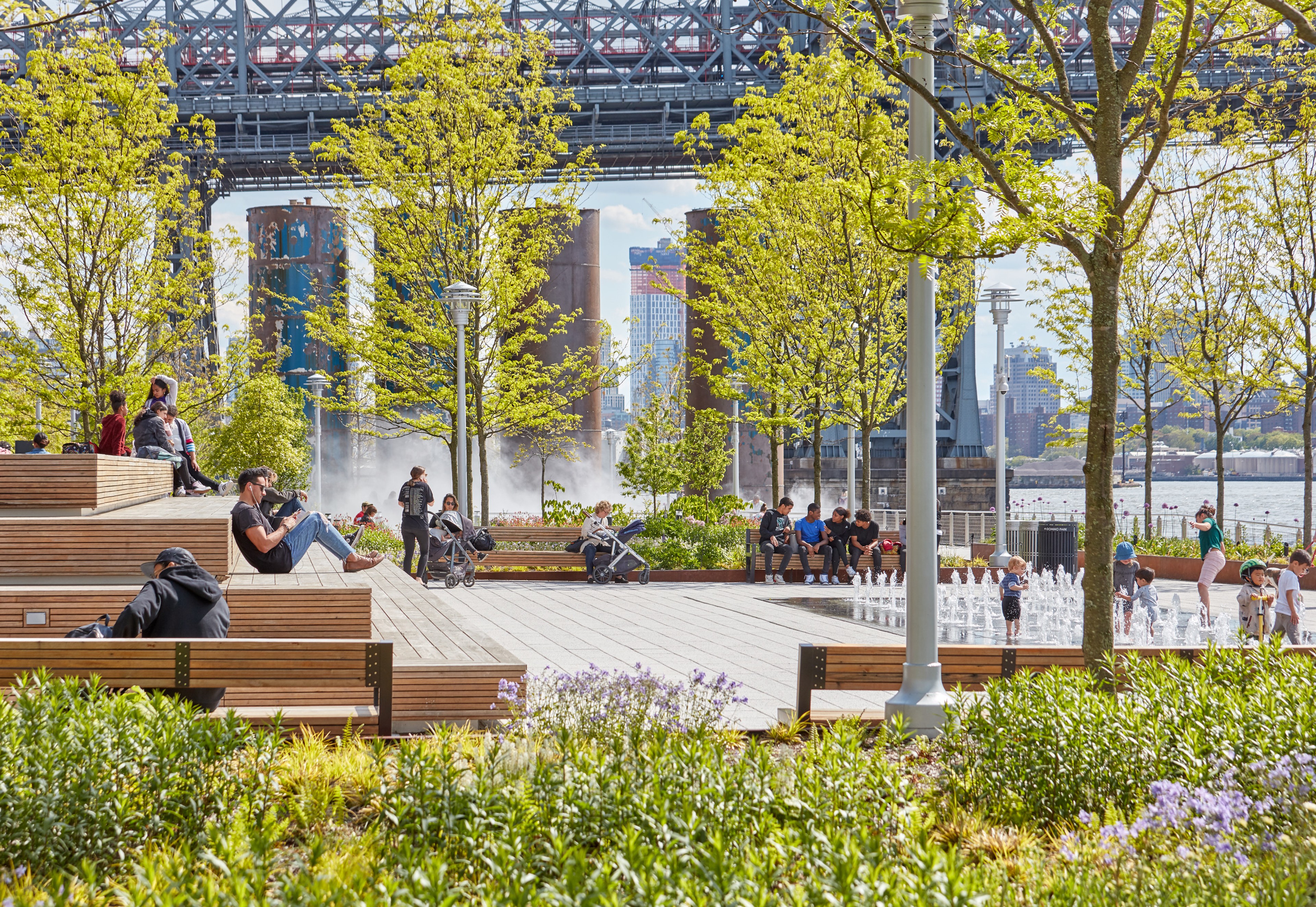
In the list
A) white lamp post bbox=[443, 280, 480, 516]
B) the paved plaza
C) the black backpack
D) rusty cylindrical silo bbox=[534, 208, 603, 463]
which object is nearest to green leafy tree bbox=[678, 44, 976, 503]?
the paved plaza

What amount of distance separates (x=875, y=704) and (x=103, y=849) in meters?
6.45

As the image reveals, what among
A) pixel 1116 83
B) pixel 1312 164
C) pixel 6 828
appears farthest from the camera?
pixel 1312 164

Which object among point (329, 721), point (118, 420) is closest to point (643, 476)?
point (118, 420)

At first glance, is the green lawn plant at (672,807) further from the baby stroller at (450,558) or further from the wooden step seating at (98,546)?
the baby stroller at (450,558)

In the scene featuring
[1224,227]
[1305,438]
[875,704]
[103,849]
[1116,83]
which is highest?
[1224,227]

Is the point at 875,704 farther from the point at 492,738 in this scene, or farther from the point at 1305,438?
the point at 1305,438

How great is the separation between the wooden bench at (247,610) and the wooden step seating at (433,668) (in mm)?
148

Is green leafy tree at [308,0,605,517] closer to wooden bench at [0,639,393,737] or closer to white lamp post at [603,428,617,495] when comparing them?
wooden bench at [0,639,393,737]

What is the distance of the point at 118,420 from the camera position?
1482cm

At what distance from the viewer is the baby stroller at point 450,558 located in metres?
19.1

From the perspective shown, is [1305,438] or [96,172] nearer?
[96,172]

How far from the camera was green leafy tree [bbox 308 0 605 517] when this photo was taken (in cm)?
2455

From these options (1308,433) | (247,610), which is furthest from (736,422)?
(247,610)

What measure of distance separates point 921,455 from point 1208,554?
11174 mm
